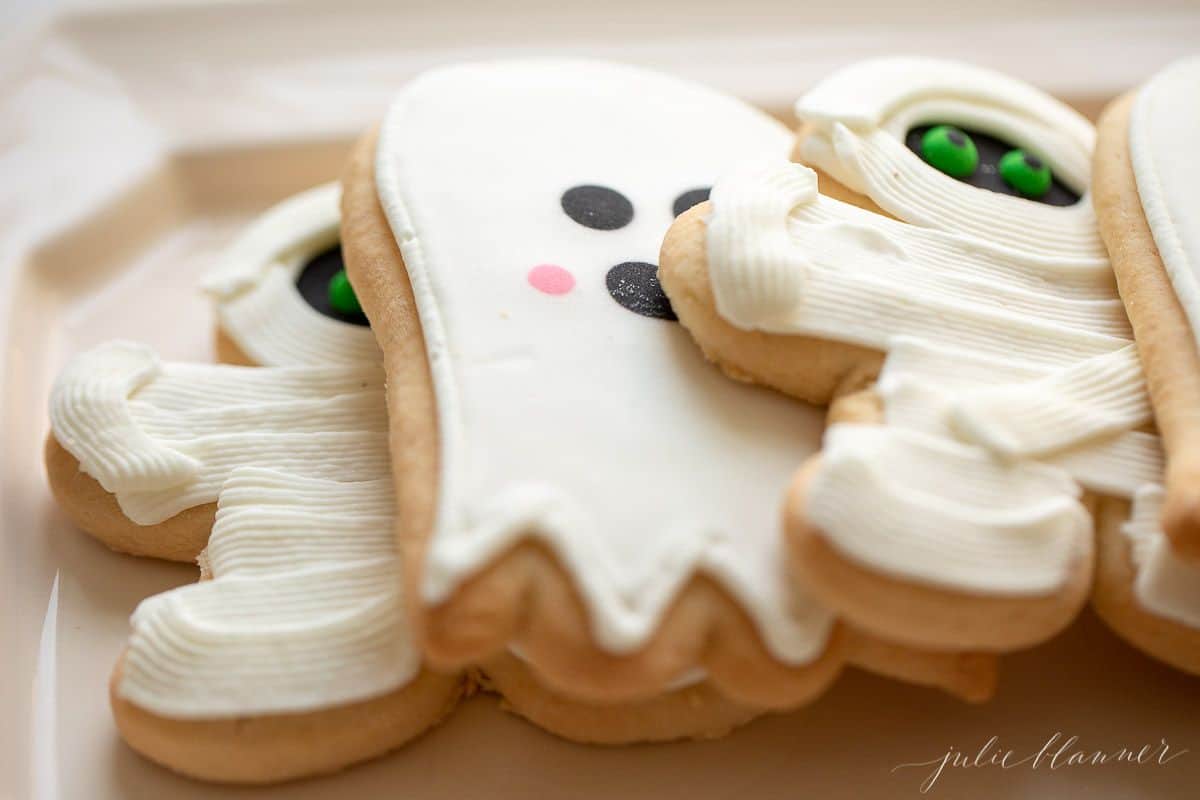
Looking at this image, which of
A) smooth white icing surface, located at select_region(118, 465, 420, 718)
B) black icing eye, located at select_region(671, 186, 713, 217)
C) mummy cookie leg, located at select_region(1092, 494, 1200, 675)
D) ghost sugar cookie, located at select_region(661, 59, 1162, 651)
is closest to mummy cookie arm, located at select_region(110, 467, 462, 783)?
smooth white icing surface, located at select_region(118, 465, 420, 718)

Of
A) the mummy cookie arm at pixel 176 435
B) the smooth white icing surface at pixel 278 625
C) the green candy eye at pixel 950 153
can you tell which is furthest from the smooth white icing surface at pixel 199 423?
the green candy eye at pixel 950 153

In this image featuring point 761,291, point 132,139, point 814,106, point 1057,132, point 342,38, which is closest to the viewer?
point 761,291

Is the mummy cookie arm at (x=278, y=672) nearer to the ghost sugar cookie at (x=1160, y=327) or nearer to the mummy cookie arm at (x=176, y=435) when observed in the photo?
the mummy cookie arm at (x=176, y=435)

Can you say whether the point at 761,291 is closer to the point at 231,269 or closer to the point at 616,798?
the point at 616,798

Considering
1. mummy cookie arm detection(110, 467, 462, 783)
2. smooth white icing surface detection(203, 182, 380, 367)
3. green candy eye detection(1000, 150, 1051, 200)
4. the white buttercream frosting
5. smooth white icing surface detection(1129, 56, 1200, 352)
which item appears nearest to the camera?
the white buttercream frosting

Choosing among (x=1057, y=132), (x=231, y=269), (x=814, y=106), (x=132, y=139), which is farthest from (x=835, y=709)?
(x=132, y=139)

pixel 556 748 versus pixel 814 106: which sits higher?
pixel 814 106

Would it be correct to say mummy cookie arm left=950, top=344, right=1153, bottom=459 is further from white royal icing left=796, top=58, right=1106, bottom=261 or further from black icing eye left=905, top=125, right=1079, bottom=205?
black icing eye left=905, top=125, right=1079, bottom=205
